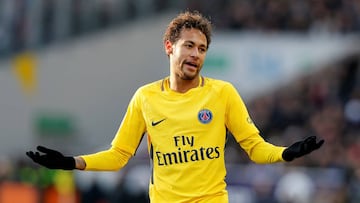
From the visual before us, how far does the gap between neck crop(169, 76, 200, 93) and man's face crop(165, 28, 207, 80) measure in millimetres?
64

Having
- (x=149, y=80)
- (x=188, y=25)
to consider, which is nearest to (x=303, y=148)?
(x=188, y=25)

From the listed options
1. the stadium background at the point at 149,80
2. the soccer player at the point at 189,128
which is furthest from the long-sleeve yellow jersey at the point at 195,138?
the stadium background at the point at 149,80

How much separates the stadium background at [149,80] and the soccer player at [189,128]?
423 inches

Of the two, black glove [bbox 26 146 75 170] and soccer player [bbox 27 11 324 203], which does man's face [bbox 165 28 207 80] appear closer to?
soccer player [bbox 27 11 324 203]

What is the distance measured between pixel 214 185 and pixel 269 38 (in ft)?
65.0

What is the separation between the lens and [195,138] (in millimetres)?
9359

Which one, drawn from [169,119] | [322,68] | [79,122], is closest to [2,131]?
[79,122]

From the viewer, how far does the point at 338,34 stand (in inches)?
1141

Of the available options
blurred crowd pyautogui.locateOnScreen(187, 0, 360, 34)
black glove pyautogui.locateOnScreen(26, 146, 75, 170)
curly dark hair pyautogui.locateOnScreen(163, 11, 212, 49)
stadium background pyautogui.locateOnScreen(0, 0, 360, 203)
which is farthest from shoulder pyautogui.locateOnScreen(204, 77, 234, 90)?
blurred crowd pyautogui.locateOnScreen(187, 0, 360, 34)

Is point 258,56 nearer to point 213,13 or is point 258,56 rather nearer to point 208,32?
point 213,13

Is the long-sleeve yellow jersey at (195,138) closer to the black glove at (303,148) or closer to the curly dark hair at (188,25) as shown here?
A: the black glove at (303,148)

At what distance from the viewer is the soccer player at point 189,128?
9320 millimetres

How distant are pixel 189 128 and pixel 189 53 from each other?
1.71ft

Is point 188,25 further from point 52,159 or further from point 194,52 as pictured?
point 52,159
